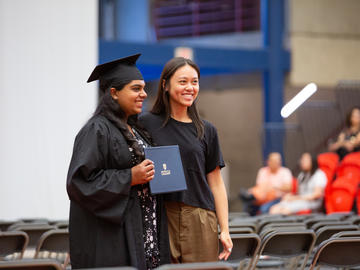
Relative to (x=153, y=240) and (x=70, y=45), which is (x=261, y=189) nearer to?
(x=70, y=45)

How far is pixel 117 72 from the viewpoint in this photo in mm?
2840

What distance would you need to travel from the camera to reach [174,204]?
3.02 m

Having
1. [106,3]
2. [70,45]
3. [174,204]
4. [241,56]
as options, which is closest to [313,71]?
[241,56]

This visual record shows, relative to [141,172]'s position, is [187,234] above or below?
below

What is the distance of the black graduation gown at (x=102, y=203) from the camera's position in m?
2.61

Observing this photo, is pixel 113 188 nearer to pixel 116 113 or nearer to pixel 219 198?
pixel 116 113

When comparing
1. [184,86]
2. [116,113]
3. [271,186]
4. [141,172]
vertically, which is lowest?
[271,186]

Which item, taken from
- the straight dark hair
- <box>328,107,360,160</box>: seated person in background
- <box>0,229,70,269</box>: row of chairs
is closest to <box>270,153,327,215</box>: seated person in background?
<box>328,107,360,160</box>: seated person in background

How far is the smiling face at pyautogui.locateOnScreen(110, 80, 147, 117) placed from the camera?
9.22 ft

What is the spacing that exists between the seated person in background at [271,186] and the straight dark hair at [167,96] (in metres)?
6.61

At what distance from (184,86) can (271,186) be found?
6.94m

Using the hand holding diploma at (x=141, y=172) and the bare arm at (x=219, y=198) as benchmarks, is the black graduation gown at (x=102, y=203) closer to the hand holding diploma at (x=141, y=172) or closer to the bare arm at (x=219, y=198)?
the hand holding diploma at (x=141, y=172)

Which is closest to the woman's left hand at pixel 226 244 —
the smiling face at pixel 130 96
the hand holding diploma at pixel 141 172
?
the hand holding diploma at pixel 141 172

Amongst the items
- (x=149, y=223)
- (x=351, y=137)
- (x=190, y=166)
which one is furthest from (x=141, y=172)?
(x=351, y=137)
